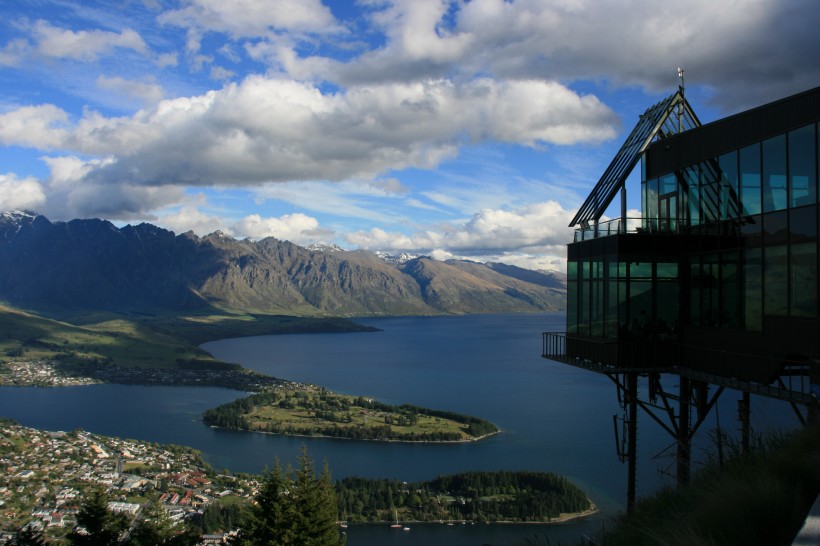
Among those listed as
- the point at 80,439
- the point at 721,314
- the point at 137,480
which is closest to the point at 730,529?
the point at 721,314

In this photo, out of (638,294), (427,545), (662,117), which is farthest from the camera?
(427,545)

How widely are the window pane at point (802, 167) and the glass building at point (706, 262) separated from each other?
3cm

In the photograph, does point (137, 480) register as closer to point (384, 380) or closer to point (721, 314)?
point (721, 314)

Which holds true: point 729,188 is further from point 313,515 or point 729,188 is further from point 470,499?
point 470,499

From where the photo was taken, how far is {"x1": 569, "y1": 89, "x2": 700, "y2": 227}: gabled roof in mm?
21938

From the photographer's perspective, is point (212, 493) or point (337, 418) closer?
point (212, 493)

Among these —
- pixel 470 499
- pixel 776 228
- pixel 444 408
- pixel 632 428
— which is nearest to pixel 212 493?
pixel 470 499

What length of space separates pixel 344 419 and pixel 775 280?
102 m

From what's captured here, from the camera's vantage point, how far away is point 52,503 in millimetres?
64500

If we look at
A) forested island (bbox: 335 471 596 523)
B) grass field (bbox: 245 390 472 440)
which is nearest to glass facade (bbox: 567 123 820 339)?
forested island (bbox: 335 471 596 523)

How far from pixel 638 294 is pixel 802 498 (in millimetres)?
12351

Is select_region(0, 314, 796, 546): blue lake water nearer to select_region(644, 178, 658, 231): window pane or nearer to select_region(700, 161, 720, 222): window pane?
select_region(700, 161, 720, 222): window pane

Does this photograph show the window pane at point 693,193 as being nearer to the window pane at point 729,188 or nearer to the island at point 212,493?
the window pane at point 729,188

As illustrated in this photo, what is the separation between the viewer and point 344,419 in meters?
113
